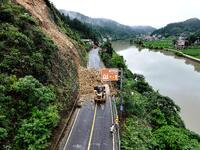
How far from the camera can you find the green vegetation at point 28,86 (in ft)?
51.4

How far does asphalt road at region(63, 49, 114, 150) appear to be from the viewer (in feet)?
60.5

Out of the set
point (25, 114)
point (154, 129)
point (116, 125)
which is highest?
point (25, 114)

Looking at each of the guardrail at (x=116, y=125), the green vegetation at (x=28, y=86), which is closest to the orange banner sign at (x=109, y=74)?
the guardrail at (x=116, y=125)

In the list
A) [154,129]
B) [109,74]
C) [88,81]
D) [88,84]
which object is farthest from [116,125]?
[88,81]

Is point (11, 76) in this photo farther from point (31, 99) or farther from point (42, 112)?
point (42, 112)

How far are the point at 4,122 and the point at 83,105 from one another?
12028 mm

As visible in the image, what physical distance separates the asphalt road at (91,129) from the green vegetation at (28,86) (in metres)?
1.65

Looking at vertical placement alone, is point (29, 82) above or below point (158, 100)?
above

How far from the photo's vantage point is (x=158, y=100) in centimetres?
3131

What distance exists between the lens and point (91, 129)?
68.9ft

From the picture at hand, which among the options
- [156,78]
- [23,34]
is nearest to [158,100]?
[23,34]

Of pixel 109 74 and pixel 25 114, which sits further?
pixel 109 74

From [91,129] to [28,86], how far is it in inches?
253

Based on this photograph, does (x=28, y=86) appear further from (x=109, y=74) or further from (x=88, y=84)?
(x=88, y=84)
